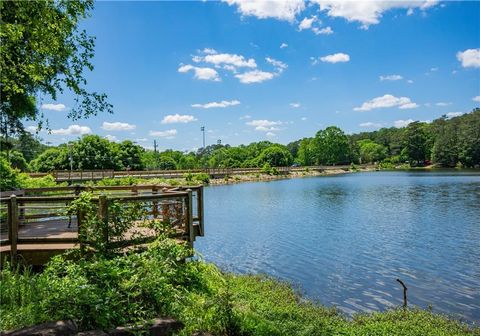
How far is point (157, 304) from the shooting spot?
5914 millimetres

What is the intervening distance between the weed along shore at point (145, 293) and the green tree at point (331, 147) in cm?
11962

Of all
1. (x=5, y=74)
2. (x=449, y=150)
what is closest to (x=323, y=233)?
(x=5, y=74)

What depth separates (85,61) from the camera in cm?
951

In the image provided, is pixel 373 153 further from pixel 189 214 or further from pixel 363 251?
pixel 189 214

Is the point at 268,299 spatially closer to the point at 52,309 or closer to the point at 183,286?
the point at 183,286

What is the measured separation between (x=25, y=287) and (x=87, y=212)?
182cm

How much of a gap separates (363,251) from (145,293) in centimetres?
1254

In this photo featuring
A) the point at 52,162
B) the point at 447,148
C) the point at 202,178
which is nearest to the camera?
the point at 202,178

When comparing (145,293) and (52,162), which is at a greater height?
(52,162)

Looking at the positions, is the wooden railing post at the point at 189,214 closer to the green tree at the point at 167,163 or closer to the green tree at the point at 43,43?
the green tree at the point at 43,43

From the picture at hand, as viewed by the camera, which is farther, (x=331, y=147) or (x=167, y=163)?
(x=331, y=147)

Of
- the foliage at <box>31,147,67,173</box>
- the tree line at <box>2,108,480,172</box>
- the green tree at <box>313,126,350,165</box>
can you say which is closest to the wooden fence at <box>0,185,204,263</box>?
the tree line at <box>2,108,480,172</box>

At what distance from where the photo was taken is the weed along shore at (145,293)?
5195mm

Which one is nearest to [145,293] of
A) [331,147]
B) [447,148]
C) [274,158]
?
[274,158]
